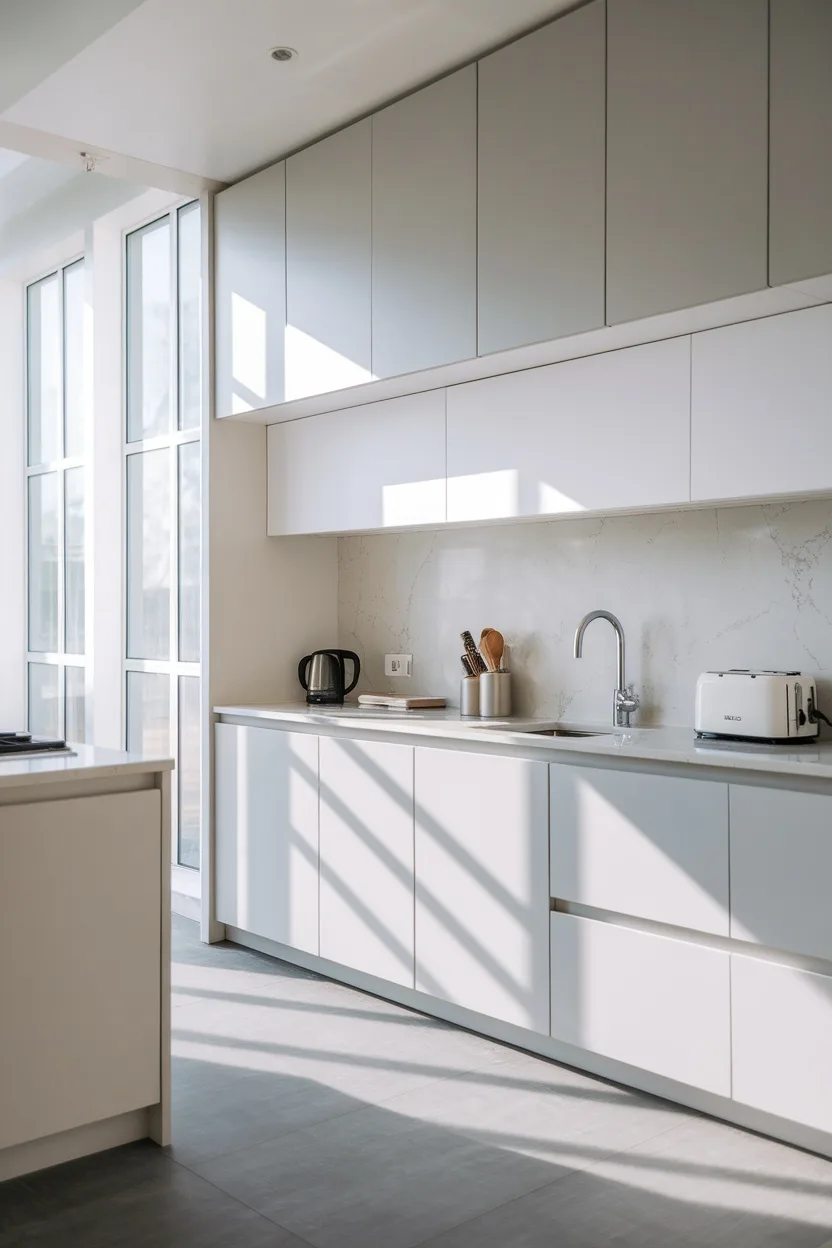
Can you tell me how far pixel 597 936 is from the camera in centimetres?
286

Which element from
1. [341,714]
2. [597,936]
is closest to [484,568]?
[341,714]

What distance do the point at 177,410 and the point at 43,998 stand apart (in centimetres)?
308

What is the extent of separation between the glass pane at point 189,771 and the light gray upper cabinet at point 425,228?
1914 millimetres

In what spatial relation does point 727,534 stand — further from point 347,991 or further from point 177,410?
Answer: point 177,410

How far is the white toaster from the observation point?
2.72m

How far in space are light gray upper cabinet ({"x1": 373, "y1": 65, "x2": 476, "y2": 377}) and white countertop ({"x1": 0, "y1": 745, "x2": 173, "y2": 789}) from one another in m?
1.44

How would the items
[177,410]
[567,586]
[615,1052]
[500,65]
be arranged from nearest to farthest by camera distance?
[615,1052], [500,65], [567,586], [177,410]

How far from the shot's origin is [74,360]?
597cm

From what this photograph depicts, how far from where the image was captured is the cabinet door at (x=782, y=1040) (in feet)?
7.87

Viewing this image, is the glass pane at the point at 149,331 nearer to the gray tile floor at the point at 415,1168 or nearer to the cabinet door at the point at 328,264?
the cabinet door at the point at 328,264

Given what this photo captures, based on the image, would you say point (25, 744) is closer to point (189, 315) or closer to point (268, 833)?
point (268, 833)

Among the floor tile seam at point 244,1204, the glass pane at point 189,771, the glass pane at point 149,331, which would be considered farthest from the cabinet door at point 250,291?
the floor tile seam at point 244,1204

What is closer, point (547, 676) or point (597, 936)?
point (597, 936)

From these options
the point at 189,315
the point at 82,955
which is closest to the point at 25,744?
the point at 82,955
